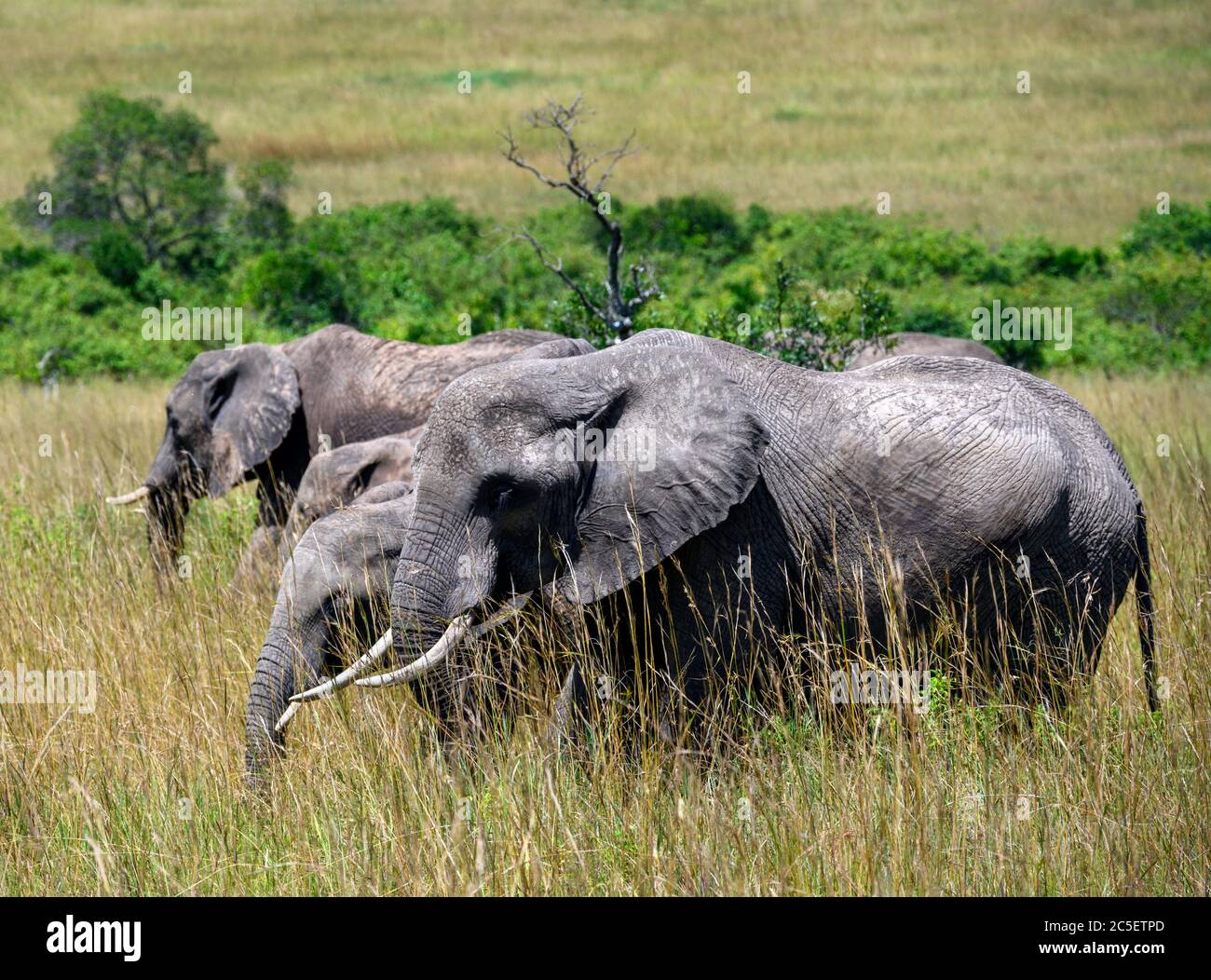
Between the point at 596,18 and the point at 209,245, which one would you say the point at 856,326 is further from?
the point at 596,18

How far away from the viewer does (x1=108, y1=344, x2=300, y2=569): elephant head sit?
30.9 feet

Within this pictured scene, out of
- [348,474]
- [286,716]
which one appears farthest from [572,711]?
[348,474]

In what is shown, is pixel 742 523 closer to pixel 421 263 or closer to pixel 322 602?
pixel 322 602

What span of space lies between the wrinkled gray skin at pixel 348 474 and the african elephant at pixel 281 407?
1.59 metres

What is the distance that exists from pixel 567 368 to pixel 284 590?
61.0 inches

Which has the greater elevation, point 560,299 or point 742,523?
point 560,299

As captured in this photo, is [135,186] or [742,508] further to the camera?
[135,186]

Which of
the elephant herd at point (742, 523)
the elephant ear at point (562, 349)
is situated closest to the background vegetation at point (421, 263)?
the elephant ear at point (562, 349)

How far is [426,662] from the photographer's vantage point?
15.6ft

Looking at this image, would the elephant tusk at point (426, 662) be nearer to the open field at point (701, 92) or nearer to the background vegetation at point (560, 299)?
the background vegetation at point (560, 299)

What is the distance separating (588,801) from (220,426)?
573 centimetres

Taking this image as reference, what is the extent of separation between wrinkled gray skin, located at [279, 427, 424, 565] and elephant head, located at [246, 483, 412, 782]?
1.34 m

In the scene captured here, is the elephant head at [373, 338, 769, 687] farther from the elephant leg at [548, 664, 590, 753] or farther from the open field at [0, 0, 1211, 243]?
the open field at [0, 0, 1211, 243]
